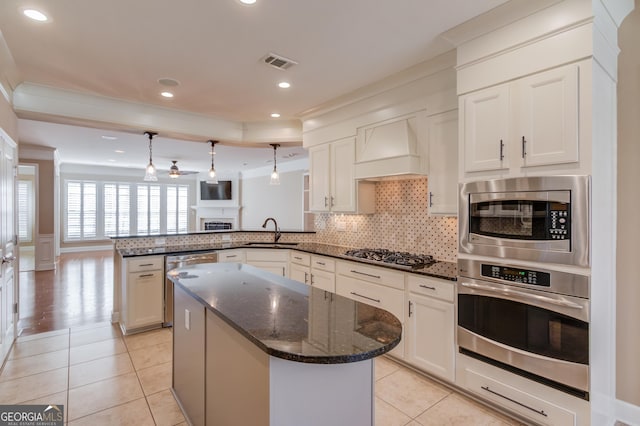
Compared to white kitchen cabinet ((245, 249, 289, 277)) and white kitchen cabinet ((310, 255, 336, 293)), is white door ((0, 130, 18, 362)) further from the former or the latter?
white kitchen cabinet ((310, 255, 336, 293))

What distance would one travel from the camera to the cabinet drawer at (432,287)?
2547 mm

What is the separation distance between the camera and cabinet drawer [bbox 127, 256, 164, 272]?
3.80 meters

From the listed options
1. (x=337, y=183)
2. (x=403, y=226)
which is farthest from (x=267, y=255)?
(x=403, y=226)

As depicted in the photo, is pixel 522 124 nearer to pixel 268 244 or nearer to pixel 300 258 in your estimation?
pixel 300 258

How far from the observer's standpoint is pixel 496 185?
7.22 feet

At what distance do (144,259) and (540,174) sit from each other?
404cm

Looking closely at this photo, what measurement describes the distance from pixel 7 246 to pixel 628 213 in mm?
5170

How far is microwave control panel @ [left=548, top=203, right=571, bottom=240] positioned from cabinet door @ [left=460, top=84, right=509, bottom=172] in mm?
413

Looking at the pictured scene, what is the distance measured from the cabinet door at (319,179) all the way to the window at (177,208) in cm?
919

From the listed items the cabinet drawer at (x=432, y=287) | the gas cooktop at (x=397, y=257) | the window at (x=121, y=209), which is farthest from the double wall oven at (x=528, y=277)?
the window at (x=121, y=209)

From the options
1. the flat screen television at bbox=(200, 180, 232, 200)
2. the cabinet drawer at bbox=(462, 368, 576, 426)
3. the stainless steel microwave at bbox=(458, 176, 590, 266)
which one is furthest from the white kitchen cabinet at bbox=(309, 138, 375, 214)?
the flat screen television at bbox=(200, 180, 232, 200)

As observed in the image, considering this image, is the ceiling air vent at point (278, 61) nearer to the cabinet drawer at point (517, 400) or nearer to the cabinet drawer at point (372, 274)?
the cabinet drawer at point (372, 274)

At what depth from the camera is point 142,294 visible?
3.86 metres

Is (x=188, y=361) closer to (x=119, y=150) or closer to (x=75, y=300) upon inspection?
(x=75, y=300)
